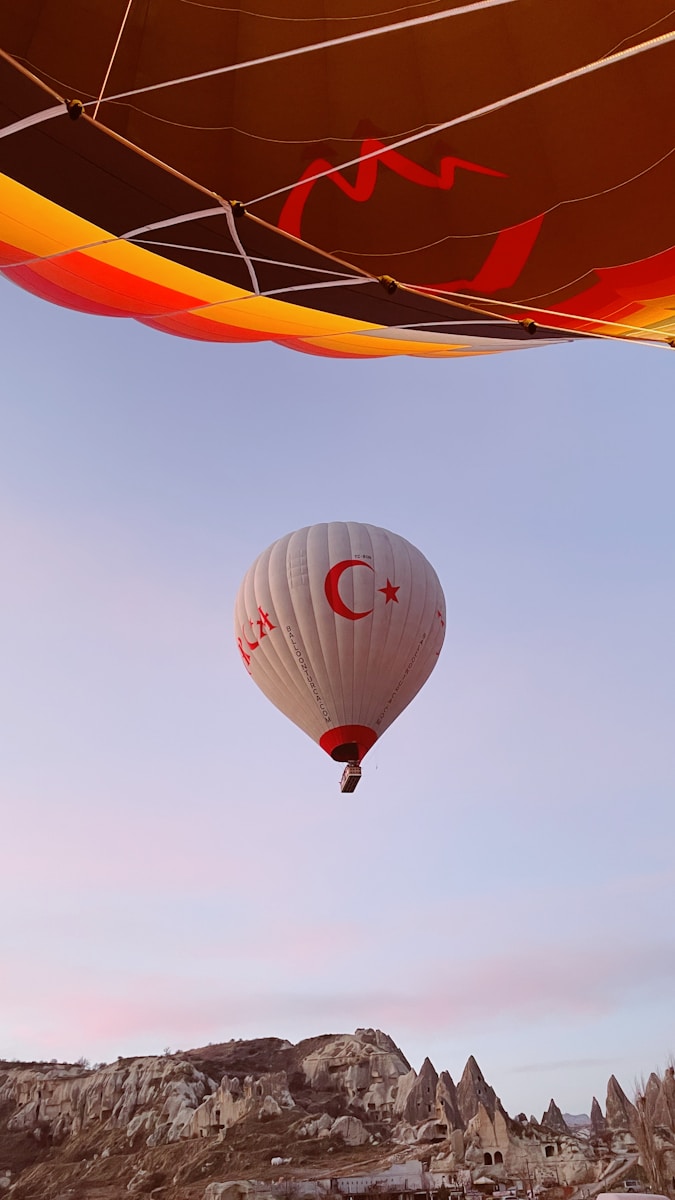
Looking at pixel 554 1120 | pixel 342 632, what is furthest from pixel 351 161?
pixel 554 1120

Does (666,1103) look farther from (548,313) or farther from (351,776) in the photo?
(548,313)

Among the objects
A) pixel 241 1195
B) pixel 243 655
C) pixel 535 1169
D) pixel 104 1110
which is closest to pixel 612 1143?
pixel 535 1169

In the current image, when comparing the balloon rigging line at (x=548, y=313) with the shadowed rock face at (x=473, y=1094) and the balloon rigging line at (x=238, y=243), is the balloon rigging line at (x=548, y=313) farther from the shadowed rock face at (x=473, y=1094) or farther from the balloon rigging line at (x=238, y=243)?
the shadowed rock face at (x=473, y=1094)

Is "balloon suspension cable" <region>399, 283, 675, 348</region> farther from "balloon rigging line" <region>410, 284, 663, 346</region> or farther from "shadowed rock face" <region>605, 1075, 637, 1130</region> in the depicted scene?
"shadowed rock face" <region>605, 1075, 637, 1130</region>

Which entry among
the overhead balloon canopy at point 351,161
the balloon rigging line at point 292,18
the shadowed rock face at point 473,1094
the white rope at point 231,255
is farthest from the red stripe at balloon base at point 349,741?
the shadowed rock face at point 473,1094

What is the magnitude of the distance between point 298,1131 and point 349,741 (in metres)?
38.9

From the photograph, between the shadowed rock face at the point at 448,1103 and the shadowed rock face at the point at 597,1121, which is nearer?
the shadowed rock face at the point at 448,1103

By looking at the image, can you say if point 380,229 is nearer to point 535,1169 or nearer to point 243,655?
point 243,655

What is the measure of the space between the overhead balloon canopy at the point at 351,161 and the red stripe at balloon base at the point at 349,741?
25.5 feet

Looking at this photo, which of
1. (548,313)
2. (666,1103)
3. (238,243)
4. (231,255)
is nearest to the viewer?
(238,243)

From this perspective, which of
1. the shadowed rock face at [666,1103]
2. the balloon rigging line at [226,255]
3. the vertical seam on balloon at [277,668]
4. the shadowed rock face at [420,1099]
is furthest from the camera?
the shadowed rock face at [420,1099]

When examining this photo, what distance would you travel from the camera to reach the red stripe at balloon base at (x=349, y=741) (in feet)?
41.1

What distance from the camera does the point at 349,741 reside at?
12.5 metres

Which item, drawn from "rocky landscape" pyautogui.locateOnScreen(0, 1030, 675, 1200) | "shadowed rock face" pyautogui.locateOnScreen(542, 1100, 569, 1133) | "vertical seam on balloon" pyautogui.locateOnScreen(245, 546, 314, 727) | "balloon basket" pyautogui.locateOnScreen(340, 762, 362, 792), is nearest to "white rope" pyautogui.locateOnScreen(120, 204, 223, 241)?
"vertical seam on balloon" pyautogui.locateOnScreen(245, 546, 314, 727)
